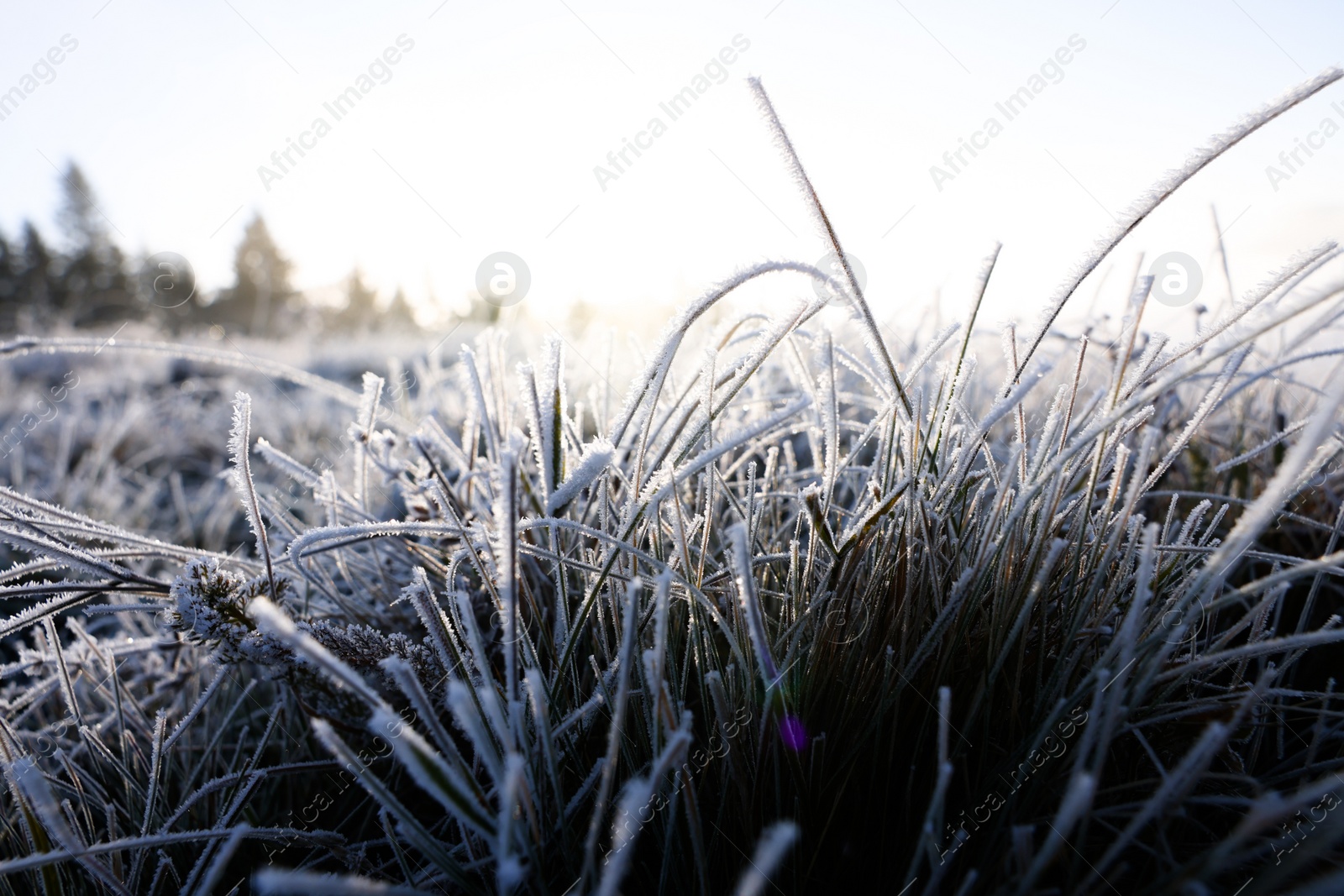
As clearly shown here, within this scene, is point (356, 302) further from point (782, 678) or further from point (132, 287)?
point (782, 678)

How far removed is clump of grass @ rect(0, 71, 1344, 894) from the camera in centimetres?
64

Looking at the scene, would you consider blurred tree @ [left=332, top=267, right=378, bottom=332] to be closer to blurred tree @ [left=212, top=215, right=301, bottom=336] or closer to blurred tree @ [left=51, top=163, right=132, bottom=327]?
blurred tree @ [left=212, top=215, right=301, bottom=336]

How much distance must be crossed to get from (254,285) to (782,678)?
37356 mm

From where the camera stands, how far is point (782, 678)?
77cm

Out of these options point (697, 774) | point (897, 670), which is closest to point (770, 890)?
point (697, 774)

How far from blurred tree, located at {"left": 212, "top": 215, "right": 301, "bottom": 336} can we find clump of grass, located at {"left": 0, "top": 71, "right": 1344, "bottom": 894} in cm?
3185

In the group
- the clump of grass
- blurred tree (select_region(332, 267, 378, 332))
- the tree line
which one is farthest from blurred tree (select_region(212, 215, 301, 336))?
the clump of grass

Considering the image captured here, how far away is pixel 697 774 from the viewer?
816 millimetres

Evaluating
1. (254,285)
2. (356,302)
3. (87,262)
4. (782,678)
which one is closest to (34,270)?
(87,262)

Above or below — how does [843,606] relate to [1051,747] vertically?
above

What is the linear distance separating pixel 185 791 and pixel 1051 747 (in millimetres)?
1244

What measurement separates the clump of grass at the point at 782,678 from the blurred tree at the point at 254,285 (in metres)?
31.9

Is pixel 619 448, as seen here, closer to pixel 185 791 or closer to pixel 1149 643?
pixel 1149 643

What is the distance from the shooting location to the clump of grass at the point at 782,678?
64 cm
